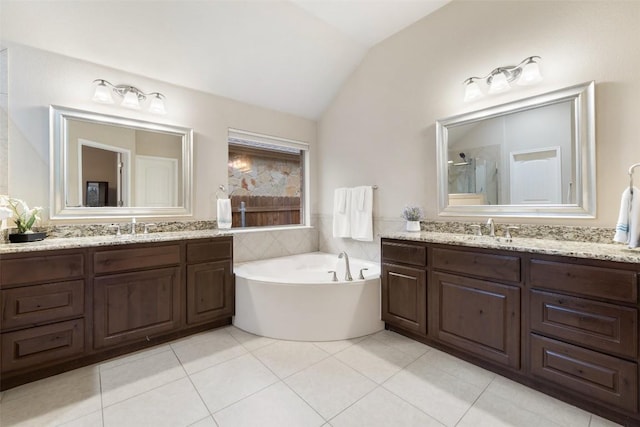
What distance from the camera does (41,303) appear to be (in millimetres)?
A: 1789

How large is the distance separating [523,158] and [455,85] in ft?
2.93

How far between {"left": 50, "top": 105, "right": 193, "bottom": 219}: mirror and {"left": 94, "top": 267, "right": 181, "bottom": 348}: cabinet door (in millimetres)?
744

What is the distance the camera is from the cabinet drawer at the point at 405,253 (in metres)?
2.20

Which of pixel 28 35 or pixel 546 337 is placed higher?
pixel 28 35

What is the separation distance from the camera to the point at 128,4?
2.15m

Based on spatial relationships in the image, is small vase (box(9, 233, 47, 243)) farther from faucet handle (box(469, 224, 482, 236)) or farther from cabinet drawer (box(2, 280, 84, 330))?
faucet handle (box(469, 224, 482, 236))

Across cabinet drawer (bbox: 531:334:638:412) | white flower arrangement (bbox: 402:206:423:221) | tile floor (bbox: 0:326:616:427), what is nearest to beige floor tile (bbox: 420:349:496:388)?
tile floor (bbox: 0:326:616:427)

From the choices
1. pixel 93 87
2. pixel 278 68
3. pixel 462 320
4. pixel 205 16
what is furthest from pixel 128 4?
pixel 462 320

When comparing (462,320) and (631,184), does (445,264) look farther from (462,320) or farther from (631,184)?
(631,184)

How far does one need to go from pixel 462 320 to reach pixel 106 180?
126 inches

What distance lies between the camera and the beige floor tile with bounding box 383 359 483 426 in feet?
5.00

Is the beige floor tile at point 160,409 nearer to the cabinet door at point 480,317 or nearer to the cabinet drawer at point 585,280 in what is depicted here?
the cabinet door at point 480,317

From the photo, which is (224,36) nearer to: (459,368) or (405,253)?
(405,253)

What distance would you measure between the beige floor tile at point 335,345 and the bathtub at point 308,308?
36mm
